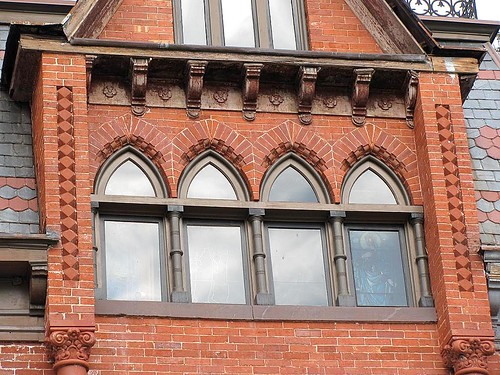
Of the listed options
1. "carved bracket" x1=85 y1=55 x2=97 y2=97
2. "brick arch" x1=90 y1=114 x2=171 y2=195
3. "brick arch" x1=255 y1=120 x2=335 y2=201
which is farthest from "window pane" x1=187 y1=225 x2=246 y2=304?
"carved bracket" x1=85 y1=55 x2=97 y2=97

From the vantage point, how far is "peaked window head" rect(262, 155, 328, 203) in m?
17.4

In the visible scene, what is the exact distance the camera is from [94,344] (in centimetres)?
1560

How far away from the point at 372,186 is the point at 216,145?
6.23 ft

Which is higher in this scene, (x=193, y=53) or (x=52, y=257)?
(x=193, y=53)

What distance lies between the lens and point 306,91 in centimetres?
1772

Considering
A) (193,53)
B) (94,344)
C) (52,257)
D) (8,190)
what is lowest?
(94,344)

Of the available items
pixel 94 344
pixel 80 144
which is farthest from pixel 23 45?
pixel 94 344

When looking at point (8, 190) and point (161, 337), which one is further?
point (8, 190)

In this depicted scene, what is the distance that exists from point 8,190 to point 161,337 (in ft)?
8.49

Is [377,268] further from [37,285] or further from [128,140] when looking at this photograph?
[37,285]

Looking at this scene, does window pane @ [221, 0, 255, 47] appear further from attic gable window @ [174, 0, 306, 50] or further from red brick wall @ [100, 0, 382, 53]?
red brick wall @ [100, 0, 382, 53]

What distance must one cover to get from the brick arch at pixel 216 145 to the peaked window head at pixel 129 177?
33cm

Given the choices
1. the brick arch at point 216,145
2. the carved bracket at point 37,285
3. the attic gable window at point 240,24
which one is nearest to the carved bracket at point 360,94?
the attic gable window at point 240,24

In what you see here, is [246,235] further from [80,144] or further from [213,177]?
[80,144]
